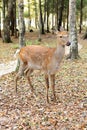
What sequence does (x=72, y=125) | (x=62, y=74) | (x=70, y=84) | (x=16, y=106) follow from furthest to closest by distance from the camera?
(x=62, y=74) < (x=70, y=84) < (x=16, y=106) < (x=72, y=125)

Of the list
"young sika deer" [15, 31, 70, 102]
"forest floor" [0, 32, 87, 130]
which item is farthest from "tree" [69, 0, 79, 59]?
"young sika deer" [15, 31, 70, 102]

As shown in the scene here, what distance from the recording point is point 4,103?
835 centimetres

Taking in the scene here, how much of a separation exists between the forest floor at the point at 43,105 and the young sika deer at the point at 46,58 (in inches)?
22.9

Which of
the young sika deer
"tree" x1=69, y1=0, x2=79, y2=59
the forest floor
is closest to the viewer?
the forest floor

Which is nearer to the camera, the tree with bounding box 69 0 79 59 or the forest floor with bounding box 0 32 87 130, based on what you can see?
the forest floor with bounding box 0 32 87 130

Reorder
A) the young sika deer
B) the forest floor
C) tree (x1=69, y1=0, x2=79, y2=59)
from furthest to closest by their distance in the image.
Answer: tree (x1=69, y1=0, x2=79, y2=59)
the young sika deer
the forest floor

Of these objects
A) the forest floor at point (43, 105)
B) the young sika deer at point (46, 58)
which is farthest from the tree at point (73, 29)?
the young sika deer at point (46, 58)

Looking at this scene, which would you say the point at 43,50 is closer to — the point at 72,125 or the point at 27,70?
the point at 27,70

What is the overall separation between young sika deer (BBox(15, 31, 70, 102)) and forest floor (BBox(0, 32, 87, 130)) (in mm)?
583

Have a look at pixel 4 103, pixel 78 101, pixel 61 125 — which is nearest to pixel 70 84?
pixel 78 101

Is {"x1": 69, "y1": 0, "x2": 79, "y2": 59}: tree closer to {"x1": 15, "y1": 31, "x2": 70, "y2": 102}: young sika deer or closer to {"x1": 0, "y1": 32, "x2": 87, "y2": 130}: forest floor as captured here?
{"x1": 0, "y1": 32, "x2": 87, "y2": 130}: forest floor

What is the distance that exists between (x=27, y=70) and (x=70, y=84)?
1606 millimetres

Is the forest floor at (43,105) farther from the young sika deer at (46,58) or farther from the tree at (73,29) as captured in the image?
the tree at (73,29)

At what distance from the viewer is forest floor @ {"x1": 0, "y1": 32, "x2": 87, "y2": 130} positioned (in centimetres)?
655
